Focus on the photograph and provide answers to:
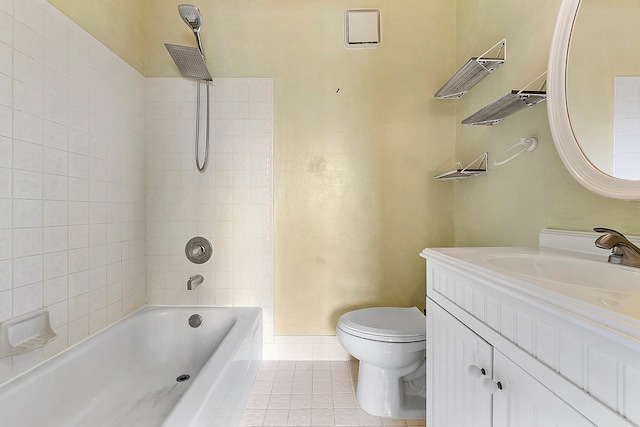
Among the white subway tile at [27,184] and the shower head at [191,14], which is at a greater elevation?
the shower head at [191,14]

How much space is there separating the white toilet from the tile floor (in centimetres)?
6

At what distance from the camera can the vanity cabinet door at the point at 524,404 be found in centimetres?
53

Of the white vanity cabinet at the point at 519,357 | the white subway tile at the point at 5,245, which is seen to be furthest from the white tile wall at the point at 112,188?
the white vanity cabinet at the point at 519,357

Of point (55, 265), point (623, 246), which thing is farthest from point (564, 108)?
point (55, 265)

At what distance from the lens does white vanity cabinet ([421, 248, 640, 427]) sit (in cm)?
44

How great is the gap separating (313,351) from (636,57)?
Result: 1.96 m

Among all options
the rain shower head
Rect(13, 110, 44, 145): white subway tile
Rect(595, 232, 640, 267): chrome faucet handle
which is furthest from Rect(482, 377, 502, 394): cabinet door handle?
the rain shower head

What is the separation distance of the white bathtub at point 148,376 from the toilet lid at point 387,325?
0.55 metres

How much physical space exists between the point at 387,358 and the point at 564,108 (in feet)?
3.93

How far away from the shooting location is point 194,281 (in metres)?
1.79

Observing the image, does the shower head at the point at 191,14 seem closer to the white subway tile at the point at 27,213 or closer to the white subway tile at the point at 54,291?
the white subway tile at the point at 27,213

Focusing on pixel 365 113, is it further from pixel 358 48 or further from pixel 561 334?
pixel 561 334

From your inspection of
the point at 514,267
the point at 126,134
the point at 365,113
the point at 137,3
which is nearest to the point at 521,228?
the point at 514,267

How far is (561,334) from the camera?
21.3 inches
